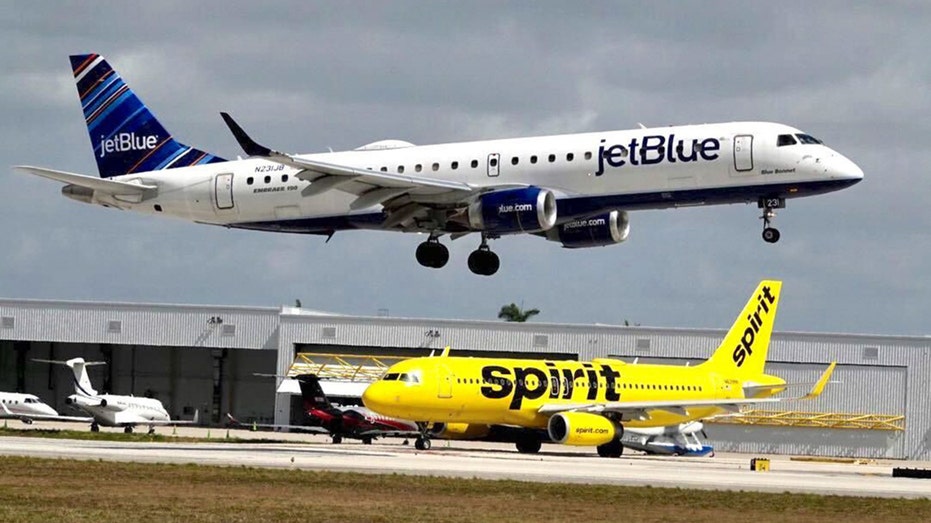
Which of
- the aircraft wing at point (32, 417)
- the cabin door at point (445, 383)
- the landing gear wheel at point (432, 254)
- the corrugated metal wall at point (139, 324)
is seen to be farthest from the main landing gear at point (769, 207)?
the corrugated metal wall at point (139, 324)

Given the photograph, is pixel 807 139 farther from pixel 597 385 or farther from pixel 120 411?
pixel 120 411

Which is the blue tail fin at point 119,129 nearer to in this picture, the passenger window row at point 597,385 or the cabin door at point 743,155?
the passenger window row at point 597,385

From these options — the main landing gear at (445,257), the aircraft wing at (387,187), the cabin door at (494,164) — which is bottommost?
the main landing gear at (445,257)

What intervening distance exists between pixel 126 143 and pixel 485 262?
17.1m

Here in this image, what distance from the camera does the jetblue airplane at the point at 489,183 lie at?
55.9 metres

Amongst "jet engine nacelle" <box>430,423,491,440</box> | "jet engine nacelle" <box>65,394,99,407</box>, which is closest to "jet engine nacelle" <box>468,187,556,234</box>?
"jet engine nacelle" <box>430,423,491,440</box>

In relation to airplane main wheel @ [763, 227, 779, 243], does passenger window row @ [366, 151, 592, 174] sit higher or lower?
higher

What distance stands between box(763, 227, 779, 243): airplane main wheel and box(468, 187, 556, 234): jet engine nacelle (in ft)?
22.9

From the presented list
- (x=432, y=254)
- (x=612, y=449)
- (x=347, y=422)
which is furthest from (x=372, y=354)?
(x=432, y=254)

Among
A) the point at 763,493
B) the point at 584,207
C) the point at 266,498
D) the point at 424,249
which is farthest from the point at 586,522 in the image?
the point at 424,249

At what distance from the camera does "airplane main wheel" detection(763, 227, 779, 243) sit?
2187 inches

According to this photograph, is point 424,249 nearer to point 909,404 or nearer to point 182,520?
point 182,520

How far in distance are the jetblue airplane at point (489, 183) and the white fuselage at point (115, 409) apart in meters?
26.2

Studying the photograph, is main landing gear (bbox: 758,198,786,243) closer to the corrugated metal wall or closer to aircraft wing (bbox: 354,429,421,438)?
aircraft wing (bbox: 354,429,421,438)
